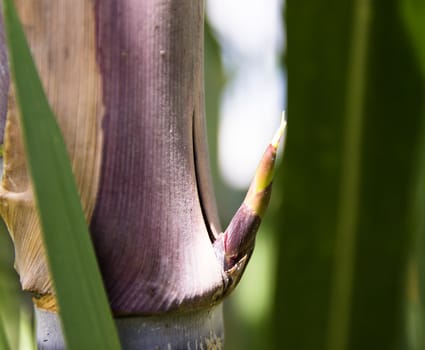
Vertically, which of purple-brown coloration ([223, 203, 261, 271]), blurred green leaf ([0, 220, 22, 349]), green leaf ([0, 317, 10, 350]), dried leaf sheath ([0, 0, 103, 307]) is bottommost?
blurred green leaf ([0, 220, 22, 349])

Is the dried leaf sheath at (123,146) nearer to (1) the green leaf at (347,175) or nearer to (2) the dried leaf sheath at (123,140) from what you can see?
(2) the dried leaf sheath at (123,140)

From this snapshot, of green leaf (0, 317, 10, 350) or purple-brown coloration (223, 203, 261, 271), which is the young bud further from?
green leaf (0, 317, 10, 350)

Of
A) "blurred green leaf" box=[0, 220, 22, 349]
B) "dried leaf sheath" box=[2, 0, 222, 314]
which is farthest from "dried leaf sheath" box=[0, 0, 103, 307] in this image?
"blurred green leaf" box=[0, 220, 22, 349]

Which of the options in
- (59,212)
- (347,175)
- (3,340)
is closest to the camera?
(59,212)

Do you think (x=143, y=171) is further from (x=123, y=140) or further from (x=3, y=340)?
(x=3, y=340)

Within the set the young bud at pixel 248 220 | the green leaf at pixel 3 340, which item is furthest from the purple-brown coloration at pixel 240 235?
the green leaf at pixel 3 340

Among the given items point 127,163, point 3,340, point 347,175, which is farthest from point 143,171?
point 347,175

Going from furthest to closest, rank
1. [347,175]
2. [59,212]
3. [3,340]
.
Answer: [347,175]
[3,340]
[59,212]
